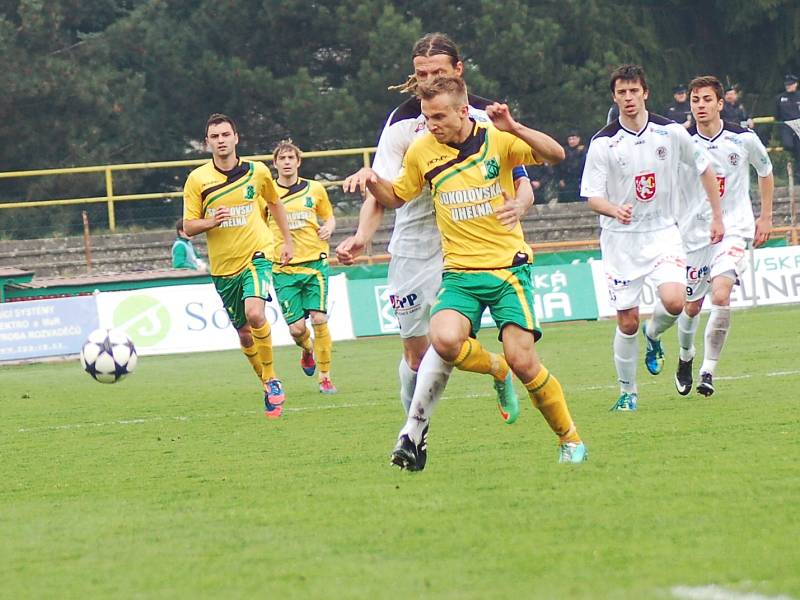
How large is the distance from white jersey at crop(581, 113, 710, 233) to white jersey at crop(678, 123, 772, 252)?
1.39 m

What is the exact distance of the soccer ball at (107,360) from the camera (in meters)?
12.8

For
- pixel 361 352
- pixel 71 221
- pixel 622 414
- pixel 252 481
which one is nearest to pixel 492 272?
pixel 252 481

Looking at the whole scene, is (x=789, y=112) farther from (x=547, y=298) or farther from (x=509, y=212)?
(x=509, y=212)

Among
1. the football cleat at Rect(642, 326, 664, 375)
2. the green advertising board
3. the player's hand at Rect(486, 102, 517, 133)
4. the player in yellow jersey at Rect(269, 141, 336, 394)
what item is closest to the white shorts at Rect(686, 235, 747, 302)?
the football cleat at Rect(642, 326, 664, 375)

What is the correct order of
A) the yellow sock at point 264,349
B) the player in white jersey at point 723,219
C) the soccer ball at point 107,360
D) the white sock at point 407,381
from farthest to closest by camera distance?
the soccer ball at point 107,360 < the yellow sock at point 264,349 < the player in white jersey at point 723,219 < the white sock at point 407,381

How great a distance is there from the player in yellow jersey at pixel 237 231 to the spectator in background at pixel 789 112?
59.1ft

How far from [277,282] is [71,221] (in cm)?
1641

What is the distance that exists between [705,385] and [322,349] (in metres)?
4.52

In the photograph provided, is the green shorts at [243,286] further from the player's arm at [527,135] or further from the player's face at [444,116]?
the player's arm at [527,135]

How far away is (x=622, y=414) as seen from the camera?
33.9ft

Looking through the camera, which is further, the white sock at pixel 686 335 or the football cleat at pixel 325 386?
the football cleat at pixel 325 386

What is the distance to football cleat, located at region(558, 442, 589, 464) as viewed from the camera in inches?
305

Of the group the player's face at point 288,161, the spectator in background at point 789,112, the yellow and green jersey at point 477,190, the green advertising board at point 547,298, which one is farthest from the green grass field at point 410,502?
the spectator in background at point 789,112

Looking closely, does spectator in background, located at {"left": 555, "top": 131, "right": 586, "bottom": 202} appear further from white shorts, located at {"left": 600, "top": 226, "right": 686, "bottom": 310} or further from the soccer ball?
white shorts, located at {"left": 600, "top": 226, "right": 686, "bottom": 310}
